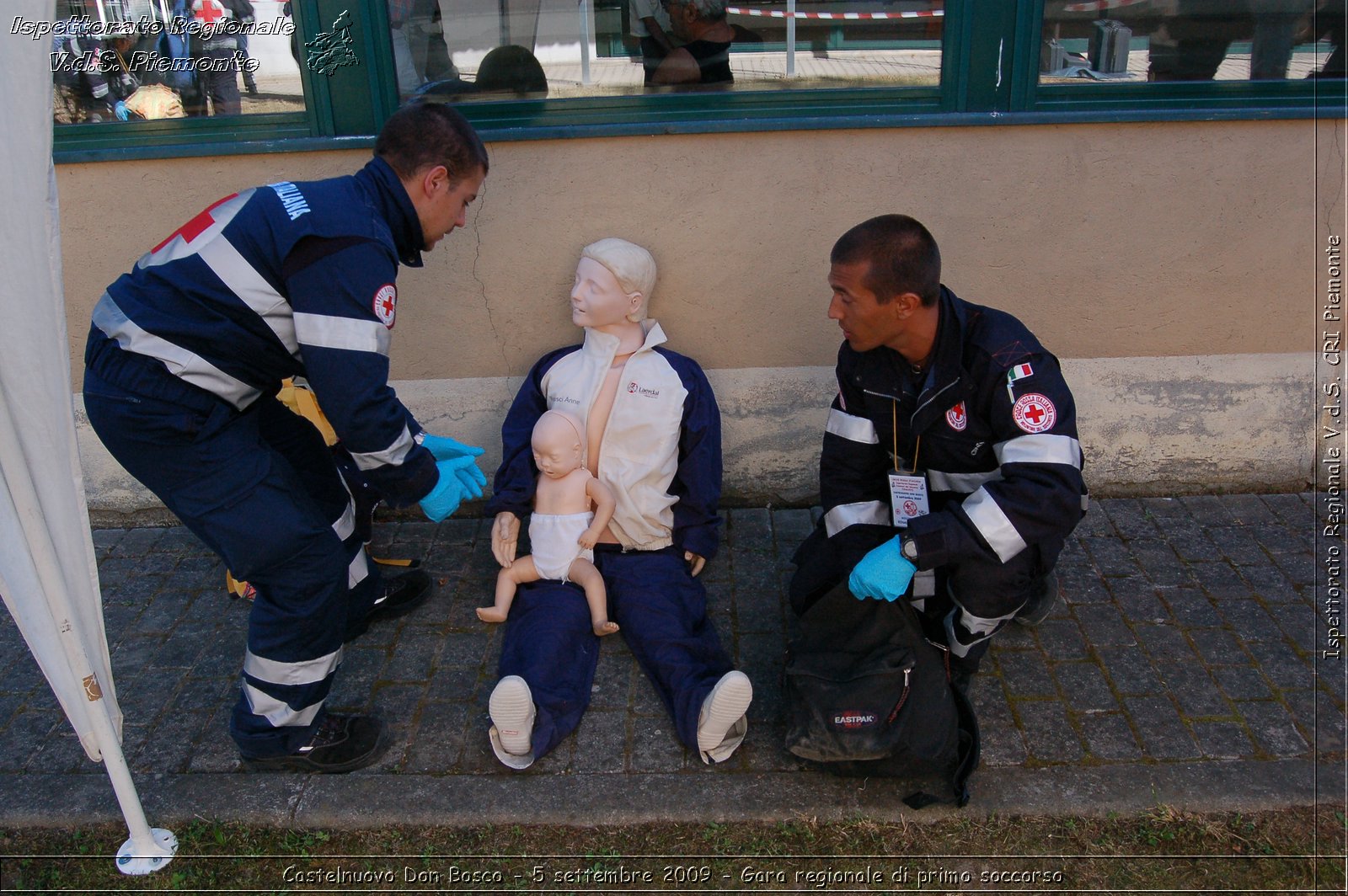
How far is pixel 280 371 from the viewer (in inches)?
116

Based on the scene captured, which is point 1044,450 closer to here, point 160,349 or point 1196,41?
point 1196,41

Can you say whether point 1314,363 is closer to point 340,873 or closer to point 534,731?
point 534,731

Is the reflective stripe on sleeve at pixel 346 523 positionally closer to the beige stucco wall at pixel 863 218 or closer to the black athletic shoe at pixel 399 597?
the black athletic shoe at pixel 399 597

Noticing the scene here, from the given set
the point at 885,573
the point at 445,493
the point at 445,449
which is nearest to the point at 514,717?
the point at 445,493

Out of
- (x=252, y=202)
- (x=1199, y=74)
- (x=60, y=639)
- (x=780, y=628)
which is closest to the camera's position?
(x=60, y=639)

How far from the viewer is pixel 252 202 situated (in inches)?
110

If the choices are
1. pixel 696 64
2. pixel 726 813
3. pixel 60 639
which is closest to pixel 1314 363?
pixel 696 64

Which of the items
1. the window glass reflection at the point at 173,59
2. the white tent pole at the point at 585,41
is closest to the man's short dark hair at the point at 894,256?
the white tent pole at the point at 585,41

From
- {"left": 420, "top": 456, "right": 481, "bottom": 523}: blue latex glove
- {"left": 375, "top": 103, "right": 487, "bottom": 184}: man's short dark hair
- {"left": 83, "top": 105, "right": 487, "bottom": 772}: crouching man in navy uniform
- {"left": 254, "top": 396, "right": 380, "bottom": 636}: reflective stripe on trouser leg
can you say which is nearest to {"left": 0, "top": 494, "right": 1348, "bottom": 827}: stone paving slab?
{"left": 254, "top": 396, "right": 380, "bottom": 636}: reflective stripe on trouser leg

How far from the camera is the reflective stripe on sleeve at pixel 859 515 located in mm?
3455

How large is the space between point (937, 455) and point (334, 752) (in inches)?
85.2

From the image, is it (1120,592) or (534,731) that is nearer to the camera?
(534,731)

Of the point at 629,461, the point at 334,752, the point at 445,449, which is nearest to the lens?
the point at 334,752

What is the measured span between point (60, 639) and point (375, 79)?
251 cm
